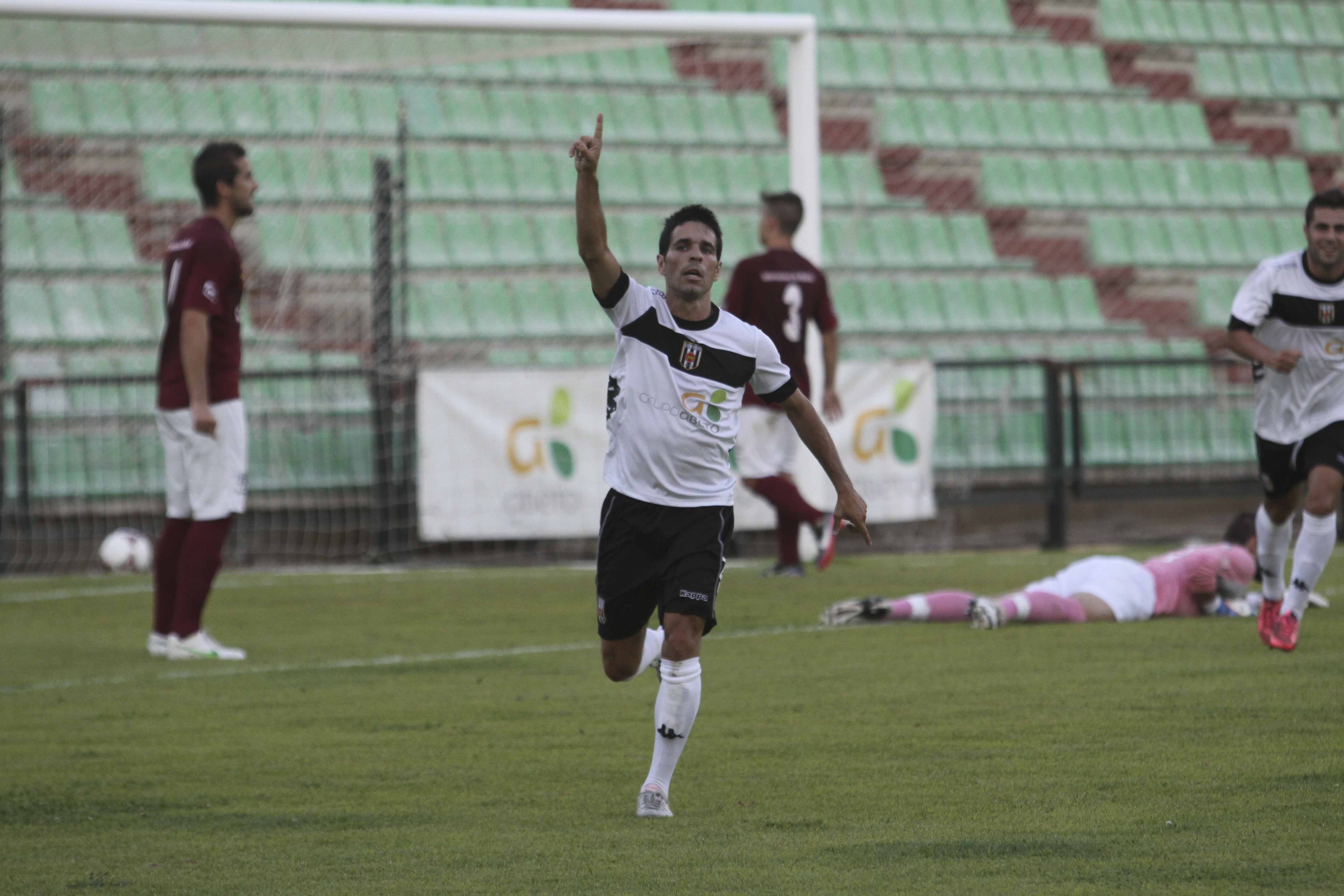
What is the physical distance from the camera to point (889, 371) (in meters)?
12.4

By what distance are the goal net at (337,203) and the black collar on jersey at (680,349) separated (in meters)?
7.09

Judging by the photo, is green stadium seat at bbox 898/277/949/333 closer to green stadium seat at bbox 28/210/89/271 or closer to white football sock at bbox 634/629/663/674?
green stadium seat at bbox 28/210/89/271

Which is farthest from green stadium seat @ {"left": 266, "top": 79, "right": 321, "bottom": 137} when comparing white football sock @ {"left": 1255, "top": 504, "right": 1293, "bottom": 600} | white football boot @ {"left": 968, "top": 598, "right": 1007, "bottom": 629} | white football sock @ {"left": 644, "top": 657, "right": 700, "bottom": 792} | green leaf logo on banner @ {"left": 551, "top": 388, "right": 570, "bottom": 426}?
white football sock @ {"left": 644, "top": 657, "right": 700, "bottom": 792}

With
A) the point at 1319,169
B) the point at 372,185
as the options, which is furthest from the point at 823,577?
the point at 1319,169

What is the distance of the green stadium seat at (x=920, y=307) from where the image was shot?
1595cm

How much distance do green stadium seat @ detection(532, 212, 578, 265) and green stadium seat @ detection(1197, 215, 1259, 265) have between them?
6896 millimetres

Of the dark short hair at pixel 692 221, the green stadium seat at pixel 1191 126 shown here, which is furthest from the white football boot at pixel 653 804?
the green stadium seat at pixel 1191 126

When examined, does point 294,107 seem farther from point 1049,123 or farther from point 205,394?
point 205,394

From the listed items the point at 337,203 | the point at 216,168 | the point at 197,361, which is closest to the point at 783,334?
the point at 216,168

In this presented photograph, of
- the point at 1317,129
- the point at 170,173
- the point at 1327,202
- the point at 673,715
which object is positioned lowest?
the point at 673,715

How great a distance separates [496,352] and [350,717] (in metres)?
8.83

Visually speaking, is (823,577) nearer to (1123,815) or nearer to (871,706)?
(871,706)

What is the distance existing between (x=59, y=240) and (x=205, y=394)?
23.5 feet

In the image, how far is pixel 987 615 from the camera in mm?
7711
